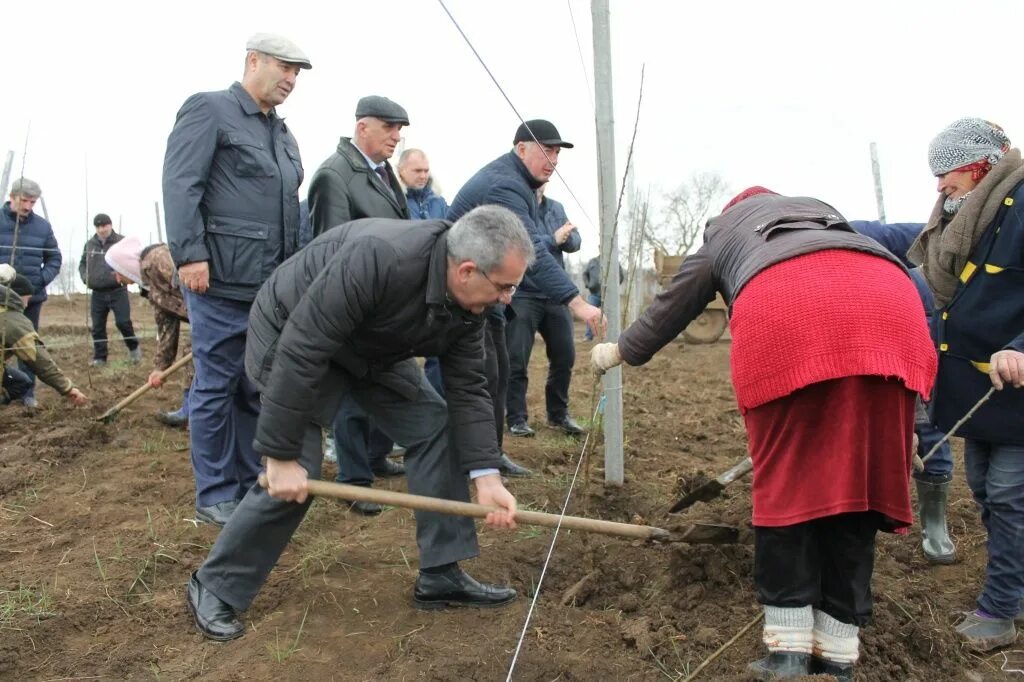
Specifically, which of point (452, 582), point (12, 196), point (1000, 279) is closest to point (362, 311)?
point (452, 582)

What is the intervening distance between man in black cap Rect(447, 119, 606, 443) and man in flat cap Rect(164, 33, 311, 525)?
3.38 ft

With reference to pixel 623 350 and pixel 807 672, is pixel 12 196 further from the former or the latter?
pixel 807 672

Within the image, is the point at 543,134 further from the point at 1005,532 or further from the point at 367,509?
the point at 1005,532

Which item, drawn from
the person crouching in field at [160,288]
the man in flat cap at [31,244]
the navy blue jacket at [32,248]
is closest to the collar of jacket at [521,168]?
the person crouching in field at [160,288]

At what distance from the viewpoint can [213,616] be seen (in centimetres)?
271

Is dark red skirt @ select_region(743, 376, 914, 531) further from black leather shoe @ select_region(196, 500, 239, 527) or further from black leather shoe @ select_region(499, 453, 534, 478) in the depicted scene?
black leather shoe @ select_region(196, 500, 239, 527)

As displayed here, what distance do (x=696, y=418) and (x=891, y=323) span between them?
469cm

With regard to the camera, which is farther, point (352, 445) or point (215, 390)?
point (352, 445)

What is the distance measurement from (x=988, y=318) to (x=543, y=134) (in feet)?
7.75

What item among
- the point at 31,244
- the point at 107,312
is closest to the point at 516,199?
the point at 31,244

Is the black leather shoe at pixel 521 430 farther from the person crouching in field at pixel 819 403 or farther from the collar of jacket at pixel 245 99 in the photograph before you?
the person crouching in field at pixel 819 403

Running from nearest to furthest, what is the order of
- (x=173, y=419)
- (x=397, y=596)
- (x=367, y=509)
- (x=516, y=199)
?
(x=397, y=596), (x=367, y=509), (x=516, y=199), (x=173, y=419)

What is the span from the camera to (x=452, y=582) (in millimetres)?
2922

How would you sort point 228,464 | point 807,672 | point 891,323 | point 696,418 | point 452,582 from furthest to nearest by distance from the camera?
point 696,418 → point 228,464 → point 452,582 → point 807,672 → point 891,323
